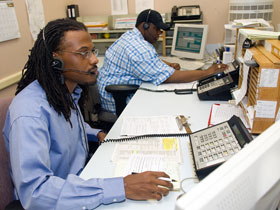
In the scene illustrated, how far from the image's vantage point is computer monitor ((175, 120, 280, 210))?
12.5 inches

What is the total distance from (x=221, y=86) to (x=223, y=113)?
0.23 meters

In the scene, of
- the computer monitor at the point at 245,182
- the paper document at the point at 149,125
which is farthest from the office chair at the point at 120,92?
the computer monitor at the point at 245,182

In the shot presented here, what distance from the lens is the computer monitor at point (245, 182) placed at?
317mm

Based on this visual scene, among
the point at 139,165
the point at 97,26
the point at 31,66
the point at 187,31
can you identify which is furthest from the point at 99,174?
the point at 97,26

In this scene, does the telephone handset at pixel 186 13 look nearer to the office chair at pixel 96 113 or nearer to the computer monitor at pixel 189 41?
the computer monitor at pixel 189 41

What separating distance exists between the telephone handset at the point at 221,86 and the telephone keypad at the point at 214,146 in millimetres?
614

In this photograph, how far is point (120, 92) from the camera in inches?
71.0

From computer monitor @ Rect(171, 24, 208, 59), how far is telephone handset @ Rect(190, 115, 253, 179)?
5.53 feet

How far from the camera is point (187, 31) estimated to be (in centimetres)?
255

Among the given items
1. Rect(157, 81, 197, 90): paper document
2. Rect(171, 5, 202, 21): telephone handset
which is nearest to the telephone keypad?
Rect(157, 81, 197, 90): paper document

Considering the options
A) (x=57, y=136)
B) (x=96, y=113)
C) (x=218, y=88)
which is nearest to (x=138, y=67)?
(x=96, y=113)

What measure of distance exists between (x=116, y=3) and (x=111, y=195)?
103 inches

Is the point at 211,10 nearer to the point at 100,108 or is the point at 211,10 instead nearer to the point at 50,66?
the point at 100,108

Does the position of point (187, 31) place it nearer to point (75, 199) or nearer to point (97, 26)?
point (97, 26)
